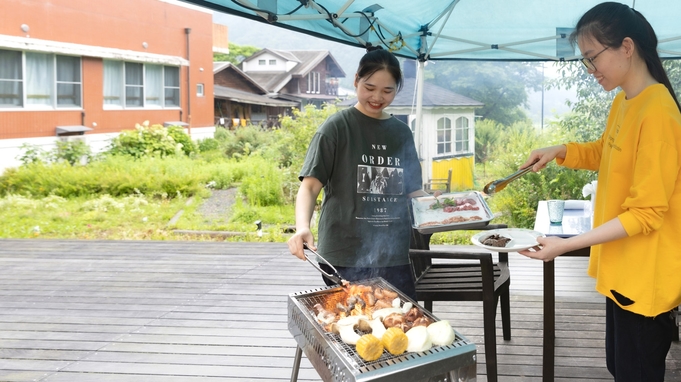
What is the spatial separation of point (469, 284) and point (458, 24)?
2338mm

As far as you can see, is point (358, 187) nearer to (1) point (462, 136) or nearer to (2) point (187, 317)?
(2) point (187, 317)

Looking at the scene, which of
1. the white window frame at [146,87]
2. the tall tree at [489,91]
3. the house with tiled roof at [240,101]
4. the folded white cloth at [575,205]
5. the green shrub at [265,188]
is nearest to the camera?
the folded white cloth at [575,205]

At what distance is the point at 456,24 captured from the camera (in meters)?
4.26

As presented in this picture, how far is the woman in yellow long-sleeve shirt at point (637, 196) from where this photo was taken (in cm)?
150

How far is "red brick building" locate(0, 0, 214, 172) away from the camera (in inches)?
364

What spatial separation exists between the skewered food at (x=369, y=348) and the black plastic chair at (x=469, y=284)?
117cm

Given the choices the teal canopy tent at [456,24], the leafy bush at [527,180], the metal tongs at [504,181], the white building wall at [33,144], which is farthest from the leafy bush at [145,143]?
the metal tongs at [504,181]

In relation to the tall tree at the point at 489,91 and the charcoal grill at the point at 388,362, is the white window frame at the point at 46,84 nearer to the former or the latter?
the tall tree at the point at 489,91

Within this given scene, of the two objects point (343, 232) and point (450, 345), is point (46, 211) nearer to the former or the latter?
point (343, 232)

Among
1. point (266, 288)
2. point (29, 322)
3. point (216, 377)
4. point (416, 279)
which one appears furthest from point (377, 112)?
point (29, 322)

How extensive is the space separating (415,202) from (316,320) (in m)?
0.83

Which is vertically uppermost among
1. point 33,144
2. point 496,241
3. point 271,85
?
point 271,85

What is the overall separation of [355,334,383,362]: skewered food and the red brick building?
30.5 feet

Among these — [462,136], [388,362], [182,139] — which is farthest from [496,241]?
[182,139]
